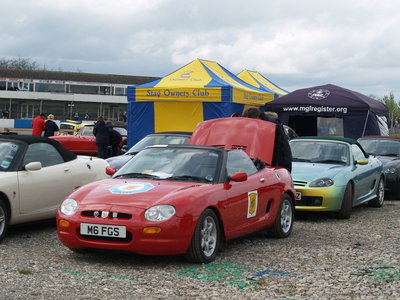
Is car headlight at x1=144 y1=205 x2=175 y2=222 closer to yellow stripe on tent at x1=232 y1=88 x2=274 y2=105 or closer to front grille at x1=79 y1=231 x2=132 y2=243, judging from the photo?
front grille at x1=79 y1=231 x2=132 y2=243

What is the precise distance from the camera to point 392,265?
21.2ft

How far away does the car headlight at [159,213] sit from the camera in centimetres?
606

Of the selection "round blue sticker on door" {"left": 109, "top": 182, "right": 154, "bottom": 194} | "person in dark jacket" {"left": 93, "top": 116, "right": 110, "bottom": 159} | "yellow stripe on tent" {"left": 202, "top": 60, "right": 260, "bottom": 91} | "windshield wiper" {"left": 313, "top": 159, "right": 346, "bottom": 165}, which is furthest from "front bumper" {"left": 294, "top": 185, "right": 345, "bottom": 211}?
"yellow stripe on tent" {"left": 202, "top": 60, "right": 260, "bottom": 91}

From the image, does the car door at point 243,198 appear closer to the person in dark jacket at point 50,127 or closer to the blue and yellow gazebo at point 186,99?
the blue and yellow gazebo at point 186,99

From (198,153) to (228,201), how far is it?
0.78 meters

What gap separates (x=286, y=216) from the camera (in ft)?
27.7

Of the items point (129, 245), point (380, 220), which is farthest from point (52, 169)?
point (380, 220)

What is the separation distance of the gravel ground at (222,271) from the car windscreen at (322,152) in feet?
9.46

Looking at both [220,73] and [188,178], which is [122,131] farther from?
[188,178]

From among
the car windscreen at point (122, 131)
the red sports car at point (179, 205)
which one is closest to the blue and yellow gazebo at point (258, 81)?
the car windscreen at point (122, 131)

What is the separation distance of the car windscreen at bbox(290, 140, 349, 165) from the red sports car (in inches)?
113

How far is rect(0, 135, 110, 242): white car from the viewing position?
24.7 ft

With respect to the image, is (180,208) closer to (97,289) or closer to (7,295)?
(97,289)

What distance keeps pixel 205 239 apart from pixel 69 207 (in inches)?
57.0
